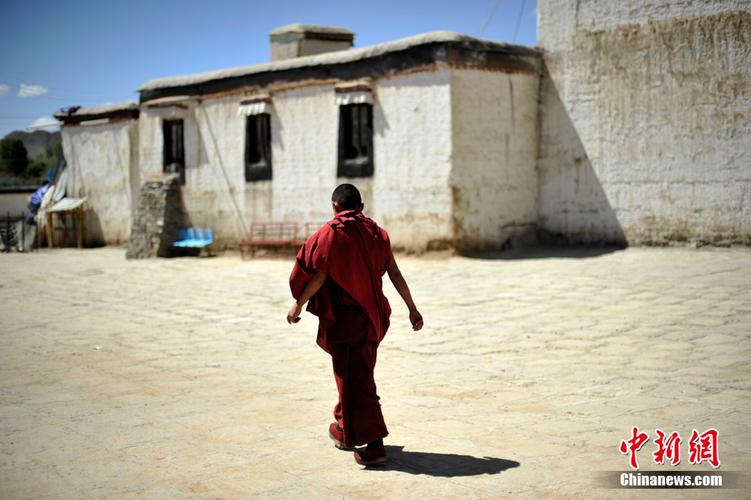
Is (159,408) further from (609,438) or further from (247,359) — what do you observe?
(609,438)

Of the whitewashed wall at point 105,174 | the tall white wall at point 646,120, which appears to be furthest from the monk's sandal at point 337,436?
A: the whitewashed wall at point 105,174

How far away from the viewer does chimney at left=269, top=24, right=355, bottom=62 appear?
16891 mm

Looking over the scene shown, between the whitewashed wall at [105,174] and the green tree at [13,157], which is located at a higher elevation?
the green tree at [13,157]

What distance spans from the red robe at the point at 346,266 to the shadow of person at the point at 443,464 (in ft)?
2.16

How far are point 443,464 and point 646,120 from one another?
9.79 m

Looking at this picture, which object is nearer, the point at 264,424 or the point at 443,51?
the point at 264,424

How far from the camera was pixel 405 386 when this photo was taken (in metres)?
5.72

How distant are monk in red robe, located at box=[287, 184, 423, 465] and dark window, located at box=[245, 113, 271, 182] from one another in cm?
1175

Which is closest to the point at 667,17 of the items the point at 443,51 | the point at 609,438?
the point at 443,51

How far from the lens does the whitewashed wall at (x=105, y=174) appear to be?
63.5 feet

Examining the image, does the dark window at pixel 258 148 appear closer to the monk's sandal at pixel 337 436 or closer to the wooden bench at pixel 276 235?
the wooden bench at pixel 276 235

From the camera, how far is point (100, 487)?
11.9 ft

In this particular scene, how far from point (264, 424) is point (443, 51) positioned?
9.34 m

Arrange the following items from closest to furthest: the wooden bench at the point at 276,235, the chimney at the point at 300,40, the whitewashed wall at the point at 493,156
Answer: the whitewashed wall at the point at 493,156 → the wooden bench at the point at 276,235 → the chimney at the point at 300,40
